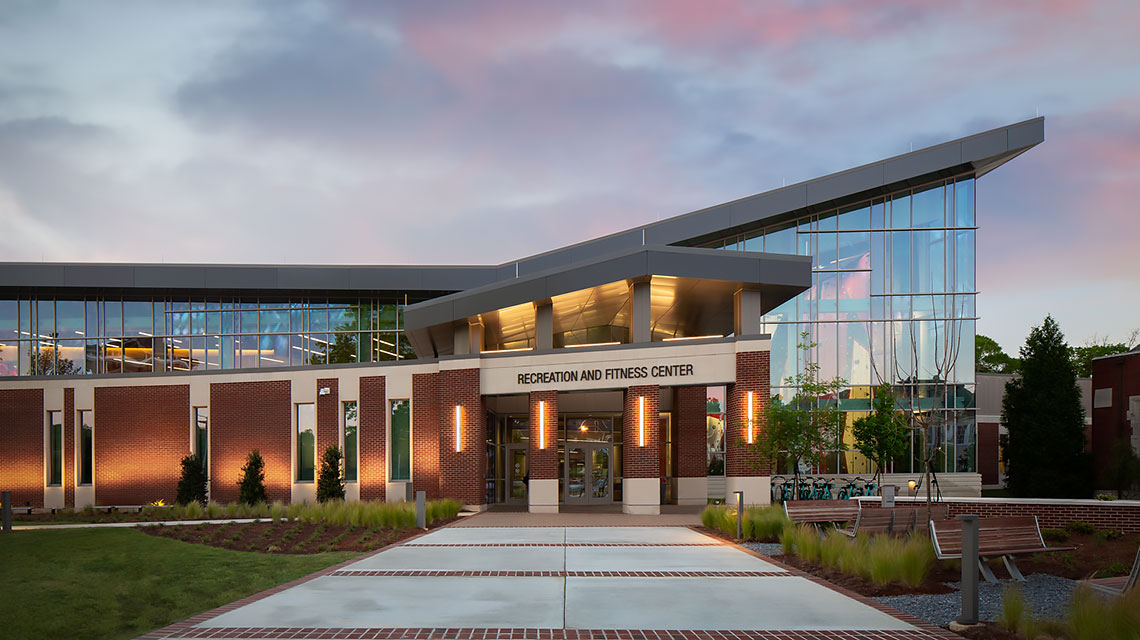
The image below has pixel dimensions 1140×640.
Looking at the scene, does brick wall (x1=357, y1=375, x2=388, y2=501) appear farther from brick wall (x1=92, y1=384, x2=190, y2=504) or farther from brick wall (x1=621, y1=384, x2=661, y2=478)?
brick wall (x1=621, y1=384, x2=661, y2=478)

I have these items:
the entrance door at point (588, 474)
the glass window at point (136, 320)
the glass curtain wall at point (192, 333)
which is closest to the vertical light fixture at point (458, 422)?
the entrance door at point (588, 474)

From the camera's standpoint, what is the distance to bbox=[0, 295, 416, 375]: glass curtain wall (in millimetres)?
41750

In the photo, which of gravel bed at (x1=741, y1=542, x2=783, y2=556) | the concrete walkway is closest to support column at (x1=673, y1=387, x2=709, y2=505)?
gravel bed at (x1=741, y1=542, x2=783, y2=556)

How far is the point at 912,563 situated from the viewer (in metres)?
11.5

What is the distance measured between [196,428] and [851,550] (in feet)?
94.2

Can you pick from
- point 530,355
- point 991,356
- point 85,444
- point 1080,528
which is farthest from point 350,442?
point 991,356

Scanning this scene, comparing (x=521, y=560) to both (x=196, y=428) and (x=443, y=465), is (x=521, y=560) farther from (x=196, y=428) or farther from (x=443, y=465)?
(x=196, y=428)

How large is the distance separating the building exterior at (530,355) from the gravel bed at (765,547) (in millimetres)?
7727

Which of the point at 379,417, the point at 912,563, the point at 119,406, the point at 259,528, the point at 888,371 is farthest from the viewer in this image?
the point at 888,371

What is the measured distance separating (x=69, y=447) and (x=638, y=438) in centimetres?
2383

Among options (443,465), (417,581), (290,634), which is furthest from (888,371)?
(290,634)

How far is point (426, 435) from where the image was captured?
31.6m

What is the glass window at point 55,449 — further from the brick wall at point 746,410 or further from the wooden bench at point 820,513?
the wooden bench at point 820,513

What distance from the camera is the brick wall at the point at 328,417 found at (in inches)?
1304
